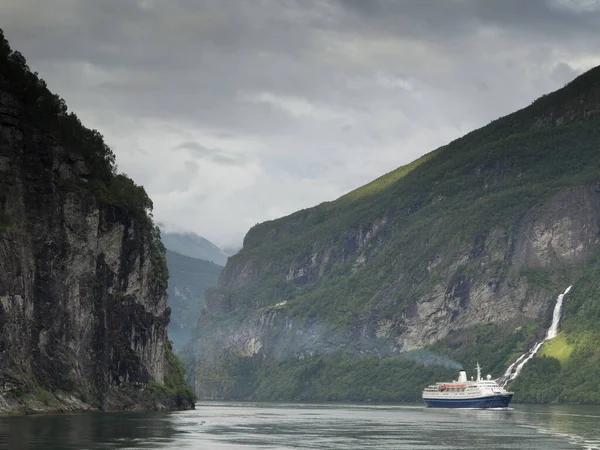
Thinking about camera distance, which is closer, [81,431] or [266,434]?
[81,431]

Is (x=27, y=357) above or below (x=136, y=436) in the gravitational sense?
above

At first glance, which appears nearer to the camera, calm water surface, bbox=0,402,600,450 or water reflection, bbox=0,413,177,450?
water reflection, bbox=0,413,177,450

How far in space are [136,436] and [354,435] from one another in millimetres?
30877

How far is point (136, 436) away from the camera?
147 m

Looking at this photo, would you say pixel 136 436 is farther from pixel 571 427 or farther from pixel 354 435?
pixel 571 427

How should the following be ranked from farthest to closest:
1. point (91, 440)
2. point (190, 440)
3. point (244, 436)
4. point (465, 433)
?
1. point (465, 433)
2. point (244, 436)
3. point (190, 440)
4. point (91, 440)

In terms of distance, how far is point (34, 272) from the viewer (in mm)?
198750

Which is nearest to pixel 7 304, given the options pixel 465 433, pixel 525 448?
pixel 465 433

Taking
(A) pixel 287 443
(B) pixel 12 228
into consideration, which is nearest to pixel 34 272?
(B) pixel 12 228

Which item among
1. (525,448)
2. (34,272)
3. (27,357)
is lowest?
(525,448)

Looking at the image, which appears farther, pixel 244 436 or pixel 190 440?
pixel 244 436

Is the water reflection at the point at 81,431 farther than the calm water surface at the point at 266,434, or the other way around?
the calm water surface at the point at 266,434

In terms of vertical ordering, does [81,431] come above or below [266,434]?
above

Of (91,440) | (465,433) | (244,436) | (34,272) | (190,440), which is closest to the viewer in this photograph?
(91,440)
